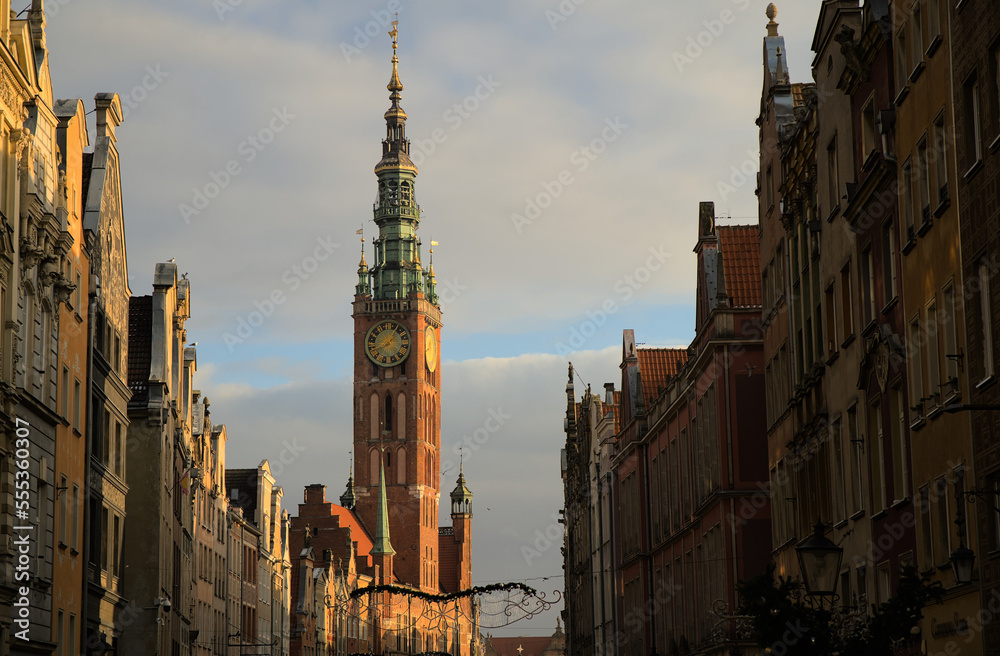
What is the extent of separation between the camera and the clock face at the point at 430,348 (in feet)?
517

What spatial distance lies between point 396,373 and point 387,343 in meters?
3.30

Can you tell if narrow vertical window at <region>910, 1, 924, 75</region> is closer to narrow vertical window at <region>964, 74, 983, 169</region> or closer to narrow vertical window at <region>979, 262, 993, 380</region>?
narrow vertical window at <region>964, 74, 983, 169</region>

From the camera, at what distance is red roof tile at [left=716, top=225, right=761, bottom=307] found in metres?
40.7

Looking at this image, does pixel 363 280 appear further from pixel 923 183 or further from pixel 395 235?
pixel 923 183

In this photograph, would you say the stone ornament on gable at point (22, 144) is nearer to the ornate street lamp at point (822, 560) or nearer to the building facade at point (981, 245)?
the building facade at point (981, 245)

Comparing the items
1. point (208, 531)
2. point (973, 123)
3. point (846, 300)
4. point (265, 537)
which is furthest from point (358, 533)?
point (973, 123)

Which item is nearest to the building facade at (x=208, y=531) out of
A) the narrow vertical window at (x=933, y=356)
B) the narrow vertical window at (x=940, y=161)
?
the narrow vertical window at (x=933, y=356)

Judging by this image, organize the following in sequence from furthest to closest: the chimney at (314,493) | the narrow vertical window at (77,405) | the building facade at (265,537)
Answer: the chimney at (314,493) → the building facade at (265,537) → the narrow vertical window at (77,405)

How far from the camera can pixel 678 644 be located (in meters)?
44.9

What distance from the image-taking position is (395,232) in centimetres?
15788

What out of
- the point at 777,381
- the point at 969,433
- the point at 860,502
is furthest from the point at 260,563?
the point at 969,433

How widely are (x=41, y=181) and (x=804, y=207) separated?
15498 millimetres

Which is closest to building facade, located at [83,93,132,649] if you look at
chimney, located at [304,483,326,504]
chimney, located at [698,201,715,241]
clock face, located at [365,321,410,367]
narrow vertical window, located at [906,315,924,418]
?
chimney, located at [698,201,715,241]

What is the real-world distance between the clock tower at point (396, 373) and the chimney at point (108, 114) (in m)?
114
